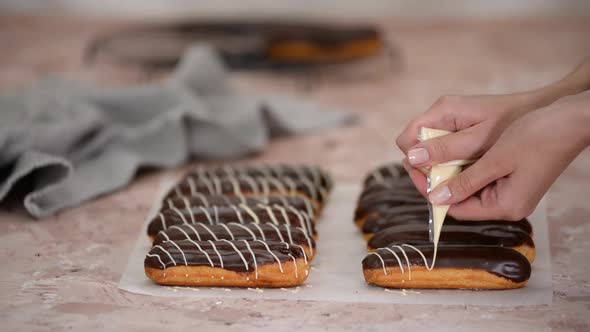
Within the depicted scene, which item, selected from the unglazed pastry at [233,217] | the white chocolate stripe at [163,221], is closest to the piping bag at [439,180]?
the unglazed pastry at [233,217]

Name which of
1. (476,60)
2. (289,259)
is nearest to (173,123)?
(289,259)

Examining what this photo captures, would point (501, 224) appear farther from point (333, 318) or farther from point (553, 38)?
point (553, 38)

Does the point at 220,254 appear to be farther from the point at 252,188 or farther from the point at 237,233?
the point at 252,188

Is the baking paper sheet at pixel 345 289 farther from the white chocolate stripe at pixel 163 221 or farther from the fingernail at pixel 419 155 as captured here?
the fingernail at pixel 419 155

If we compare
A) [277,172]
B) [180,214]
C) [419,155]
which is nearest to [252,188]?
[277,172]

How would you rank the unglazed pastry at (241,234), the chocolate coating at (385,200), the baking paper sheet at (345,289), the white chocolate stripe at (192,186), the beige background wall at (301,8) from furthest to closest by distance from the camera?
the beige background wall at (301,8), the white chocolate stripe at (192,186), the chocolate coating at (385,200), the unglazed pastry at (241,234), the baking paper sheet at (345,289)
